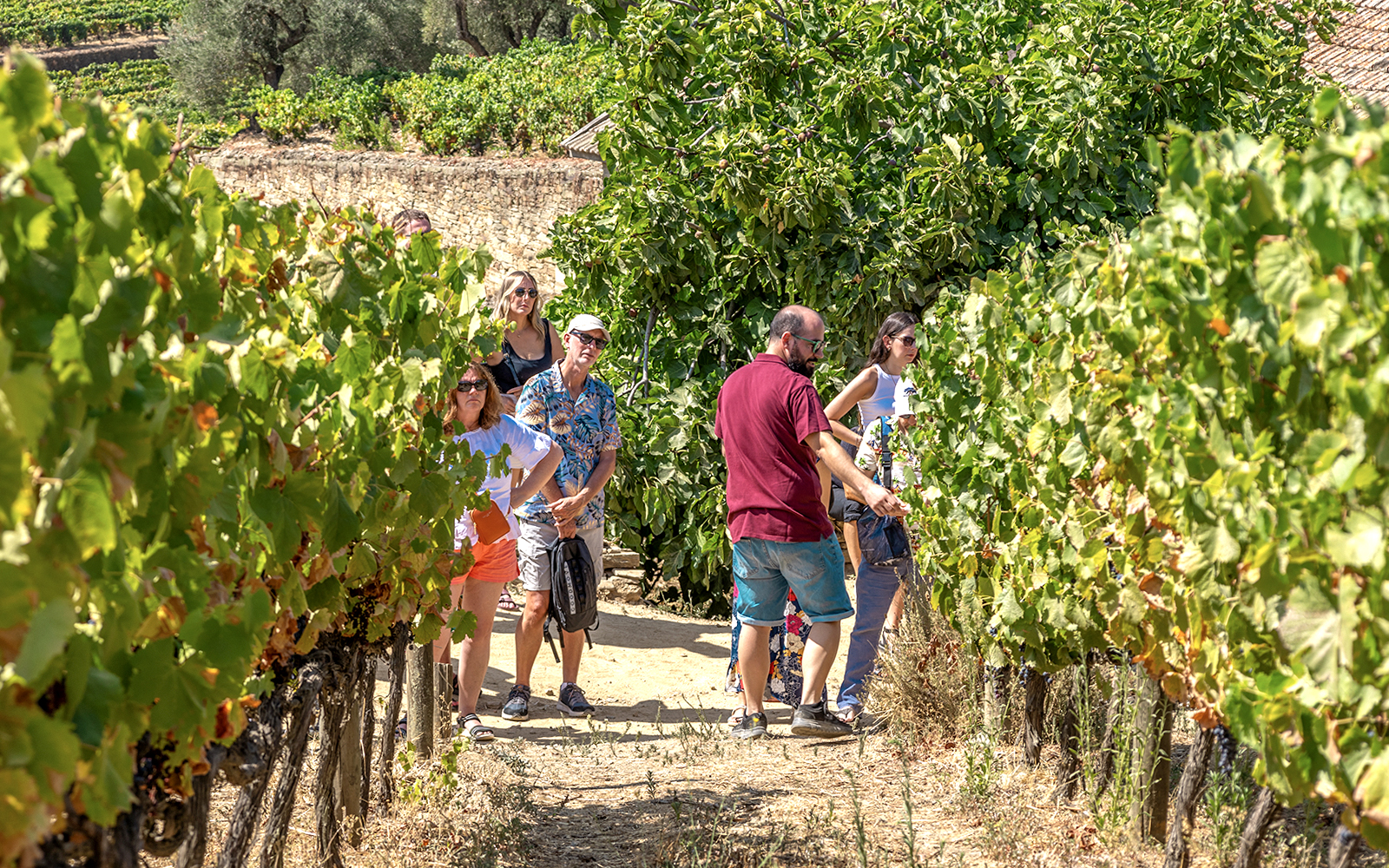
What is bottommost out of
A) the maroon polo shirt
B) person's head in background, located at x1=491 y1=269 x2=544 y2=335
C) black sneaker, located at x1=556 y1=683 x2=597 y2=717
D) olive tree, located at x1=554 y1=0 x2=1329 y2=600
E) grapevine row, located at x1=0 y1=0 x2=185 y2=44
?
black sneaker, located at x1=556 y1=683 x2=597 y2=717

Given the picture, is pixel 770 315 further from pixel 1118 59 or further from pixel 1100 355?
pixel 1100 355

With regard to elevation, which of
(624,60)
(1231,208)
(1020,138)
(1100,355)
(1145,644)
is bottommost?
(1145,644)

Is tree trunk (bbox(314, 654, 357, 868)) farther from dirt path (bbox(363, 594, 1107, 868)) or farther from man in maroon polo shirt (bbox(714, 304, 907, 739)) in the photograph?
man in maroon polo shirt (bbox(714, 304, 907, 739))

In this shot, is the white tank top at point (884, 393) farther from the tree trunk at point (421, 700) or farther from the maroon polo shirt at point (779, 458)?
the tree trunk at point (421, 700)

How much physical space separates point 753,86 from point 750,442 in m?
3.34

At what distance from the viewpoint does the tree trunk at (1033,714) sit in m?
4.13

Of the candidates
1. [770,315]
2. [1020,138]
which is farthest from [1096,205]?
[770,315]

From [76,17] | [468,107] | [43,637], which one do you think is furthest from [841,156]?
[76,17]

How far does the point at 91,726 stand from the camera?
160cm

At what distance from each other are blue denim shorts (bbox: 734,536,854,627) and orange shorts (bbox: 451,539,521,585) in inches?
35.0

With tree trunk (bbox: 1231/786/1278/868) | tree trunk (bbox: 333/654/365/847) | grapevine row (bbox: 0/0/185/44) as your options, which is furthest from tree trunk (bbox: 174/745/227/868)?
grapevine row (bbox: 0/0/185/44)

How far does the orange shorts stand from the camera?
4797mm

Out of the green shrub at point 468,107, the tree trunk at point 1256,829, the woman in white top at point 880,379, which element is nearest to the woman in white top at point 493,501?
the woman in white top at point 880,379

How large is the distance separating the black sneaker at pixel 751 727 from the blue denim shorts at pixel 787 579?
374 mm
